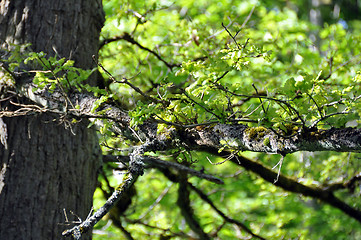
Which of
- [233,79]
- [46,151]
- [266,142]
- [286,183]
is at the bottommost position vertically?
[286,183]

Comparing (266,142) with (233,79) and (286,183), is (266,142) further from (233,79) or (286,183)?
(233,79)

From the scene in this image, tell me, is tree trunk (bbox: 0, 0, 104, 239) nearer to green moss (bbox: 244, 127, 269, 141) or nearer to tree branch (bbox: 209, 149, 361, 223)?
green moss (bbox: 244, 127, 269, 141)

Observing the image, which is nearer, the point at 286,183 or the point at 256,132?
the point at 256,132

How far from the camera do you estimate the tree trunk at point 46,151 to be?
9.17 ft

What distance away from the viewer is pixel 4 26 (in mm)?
3211

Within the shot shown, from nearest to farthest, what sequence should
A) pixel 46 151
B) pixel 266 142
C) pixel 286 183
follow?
pixel 266 142, pixel 46 151, pixel 286 183

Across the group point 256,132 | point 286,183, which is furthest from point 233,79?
point 256,132

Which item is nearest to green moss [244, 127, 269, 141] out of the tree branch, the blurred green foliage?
the blurred green foliage

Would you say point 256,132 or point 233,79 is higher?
point 233,79

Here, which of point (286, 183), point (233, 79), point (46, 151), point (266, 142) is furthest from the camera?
point (233, 79)

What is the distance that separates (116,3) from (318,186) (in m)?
3.24

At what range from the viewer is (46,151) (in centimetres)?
295

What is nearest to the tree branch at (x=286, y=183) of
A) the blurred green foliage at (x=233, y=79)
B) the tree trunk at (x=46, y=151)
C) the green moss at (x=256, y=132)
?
the blurred green foliage at (x=233, y=79)

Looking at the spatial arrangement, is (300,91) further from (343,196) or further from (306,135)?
(343,196)
